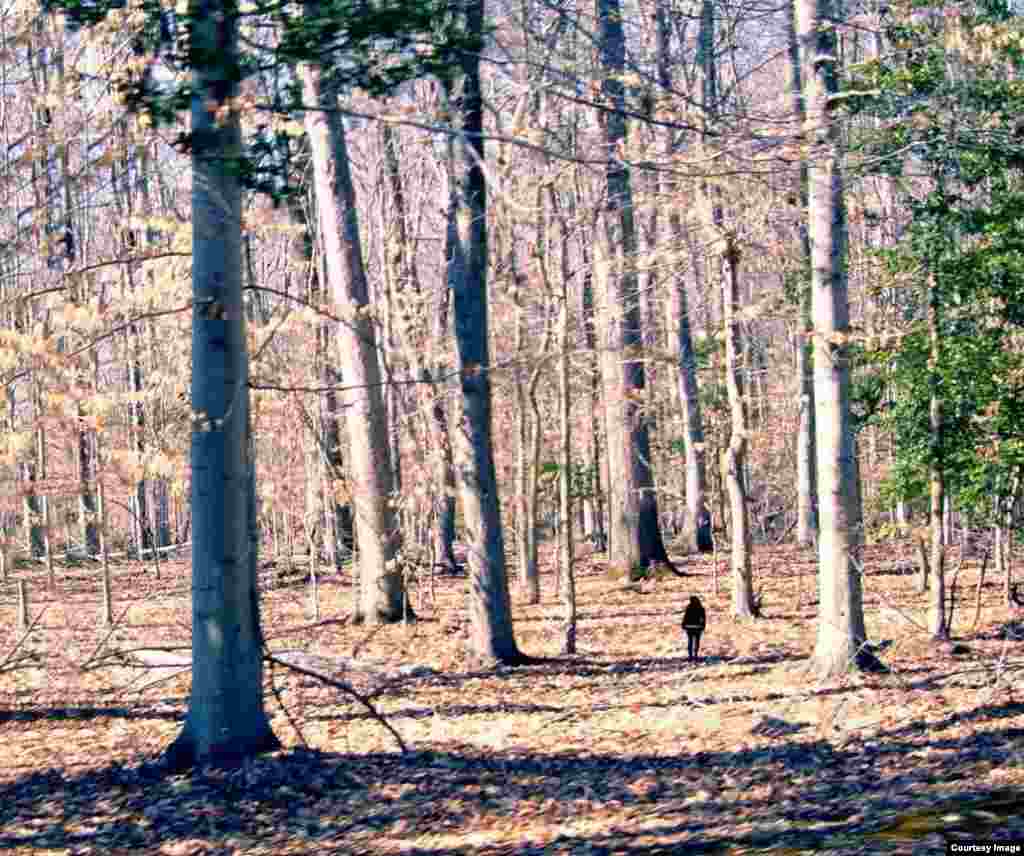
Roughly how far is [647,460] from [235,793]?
15.3 meters

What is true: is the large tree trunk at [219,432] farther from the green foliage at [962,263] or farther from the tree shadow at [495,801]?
the green foliage at [962,263]

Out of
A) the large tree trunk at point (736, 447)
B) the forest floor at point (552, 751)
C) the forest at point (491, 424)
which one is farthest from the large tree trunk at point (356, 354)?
the large tree trunk at point (736, 447)

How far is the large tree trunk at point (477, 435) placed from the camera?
44.0 feet

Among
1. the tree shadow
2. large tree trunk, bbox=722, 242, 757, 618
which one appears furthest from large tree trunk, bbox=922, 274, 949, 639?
the tree shadow

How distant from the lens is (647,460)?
2294cm

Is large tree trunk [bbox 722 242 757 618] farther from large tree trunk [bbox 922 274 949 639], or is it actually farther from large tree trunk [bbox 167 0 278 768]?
large tree trunk [bbox 167 0 278 768]

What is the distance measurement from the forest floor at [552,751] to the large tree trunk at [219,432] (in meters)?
0.76

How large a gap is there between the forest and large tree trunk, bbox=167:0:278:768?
0.03 metres

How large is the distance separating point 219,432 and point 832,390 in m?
5.99

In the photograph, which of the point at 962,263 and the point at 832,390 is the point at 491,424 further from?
the point at 962,263

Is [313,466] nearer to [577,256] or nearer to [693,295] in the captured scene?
[577,256]

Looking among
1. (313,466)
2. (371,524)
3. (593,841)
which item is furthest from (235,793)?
(313,466)

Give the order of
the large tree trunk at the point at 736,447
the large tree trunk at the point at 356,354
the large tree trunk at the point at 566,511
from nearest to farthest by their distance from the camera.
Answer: the large tree trunk at the point at 566,511 < the large tree trunk at the point at 736,447 < the large tree trunk at the point at 356,354

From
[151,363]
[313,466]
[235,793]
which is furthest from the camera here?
[151,363]
